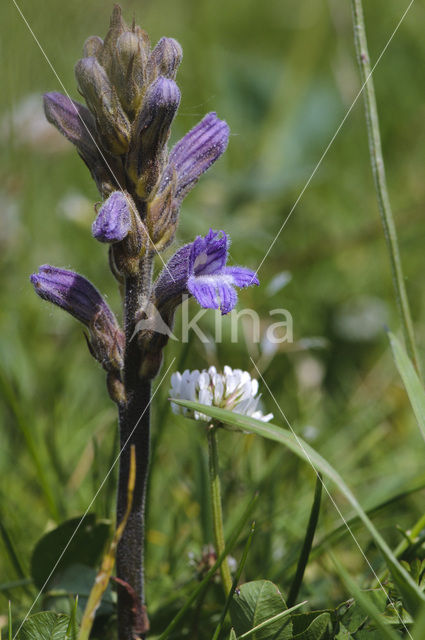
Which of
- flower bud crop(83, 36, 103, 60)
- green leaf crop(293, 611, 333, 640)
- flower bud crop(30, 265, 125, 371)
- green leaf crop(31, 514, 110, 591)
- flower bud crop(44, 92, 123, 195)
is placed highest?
flower bud crop(83, 36, 103, 60)

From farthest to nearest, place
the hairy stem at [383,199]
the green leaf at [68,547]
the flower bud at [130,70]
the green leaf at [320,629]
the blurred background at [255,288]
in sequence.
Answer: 1. the blurred background at [255,288]
2. the hairy stem at [383,199]
3. the green leaf at [68,547]
4. the flower bud at [130,70]
5. the green leaf at [320,629]

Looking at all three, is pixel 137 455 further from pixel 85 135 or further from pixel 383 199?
pixel 383 199

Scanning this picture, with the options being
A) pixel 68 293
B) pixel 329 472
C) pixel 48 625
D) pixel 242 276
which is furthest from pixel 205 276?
pixel 48 625

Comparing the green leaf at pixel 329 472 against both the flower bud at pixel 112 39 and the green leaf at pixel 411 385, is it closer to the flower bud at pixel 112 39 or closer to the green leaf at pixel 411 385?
the green leaf at pixel 411 385

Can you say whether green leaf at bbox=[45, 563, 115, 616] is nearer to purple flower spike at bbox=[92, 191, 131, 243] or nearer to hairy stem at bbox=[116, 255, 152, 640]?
hairy stem at bbox=[116, 255, 152, 640]

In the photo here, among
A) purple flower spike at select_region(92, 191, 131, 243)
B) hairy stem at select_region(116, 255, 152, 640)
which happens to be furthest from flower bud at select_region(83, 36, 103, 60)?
hairy stem at select_region(116, 255, 152, 640)

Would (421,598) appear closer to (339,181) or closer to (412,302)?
(412,302)

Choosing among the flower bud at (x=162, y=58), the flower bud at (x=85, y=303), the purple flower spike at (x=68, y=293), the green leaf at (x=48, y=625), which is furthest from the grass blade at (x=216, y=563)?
the flower bud at (x=162, y=58)
